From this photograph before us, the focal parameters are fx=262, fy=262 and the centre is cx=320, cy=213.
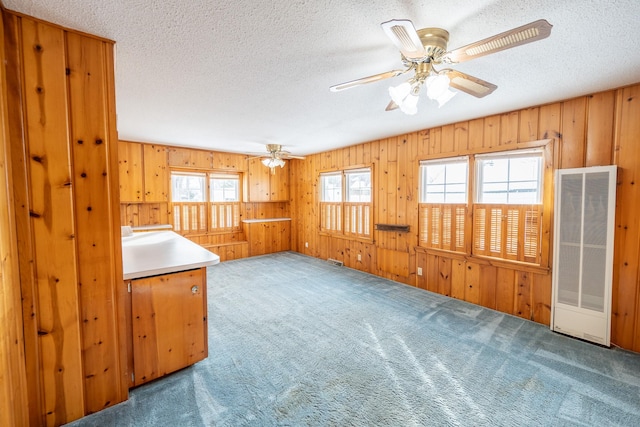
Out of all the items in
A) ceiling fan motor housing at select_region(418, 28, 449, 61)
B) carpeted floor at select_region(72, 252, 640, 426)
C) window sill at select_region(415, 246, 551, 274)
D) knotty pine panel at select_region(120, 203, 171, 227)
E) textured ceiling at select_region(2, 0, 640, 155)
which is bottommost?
carpeted floor at select_region(72, 252, 640, 426)

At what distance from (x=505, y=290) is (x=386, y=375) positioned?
206 cm

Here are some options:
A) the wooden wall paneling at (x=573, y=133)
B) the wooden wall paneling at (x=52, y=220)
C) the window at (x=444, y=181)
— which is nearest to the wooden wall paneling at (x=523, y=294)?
the window at (x=444, y=181)

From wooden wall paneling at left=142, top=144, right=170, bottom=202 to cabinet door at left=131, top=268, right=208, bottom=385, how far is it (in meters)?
3.65

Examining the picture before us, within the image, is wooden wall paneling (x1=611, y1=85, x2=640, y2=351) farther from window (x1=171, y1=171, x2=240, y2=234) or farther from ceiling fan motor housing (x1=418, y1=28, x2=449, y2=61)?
window (x1=171, y1=171, x2=240, y2=234)

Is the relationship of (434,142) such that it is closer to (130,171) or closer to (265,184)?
(265,184)

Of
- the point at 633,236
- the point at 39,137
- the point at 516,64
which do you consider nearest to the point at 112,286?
the point at 39,137

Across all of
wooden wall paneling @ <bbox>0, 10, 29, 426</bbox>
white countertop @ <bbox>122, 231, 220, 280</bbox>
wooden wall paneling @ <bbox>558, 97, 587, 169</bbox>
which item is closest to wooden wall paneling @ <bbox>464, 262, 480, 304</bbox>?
wooden wall paneling @ <bbox>558, 97, 587, 169</bbox>

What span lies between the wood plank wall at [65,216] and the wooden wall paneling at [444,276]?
11.9 feet

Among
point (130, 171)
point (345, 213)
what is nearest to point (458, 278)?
point (345, 213)

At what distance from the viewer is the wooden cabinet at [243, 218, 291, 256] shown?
6180mm

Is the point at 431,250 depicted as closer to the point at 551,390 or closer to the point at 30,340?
the point at 551,390

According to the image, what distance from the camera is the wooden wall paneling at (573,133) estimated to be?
2600 millimetres

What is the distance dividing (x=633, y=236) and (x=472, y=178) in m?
1.48

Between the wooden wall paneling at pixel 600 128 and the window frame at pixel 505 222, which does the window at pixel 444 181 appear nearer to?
the window frame at pixel 505 222
